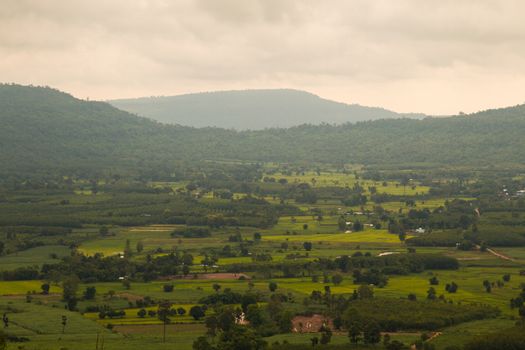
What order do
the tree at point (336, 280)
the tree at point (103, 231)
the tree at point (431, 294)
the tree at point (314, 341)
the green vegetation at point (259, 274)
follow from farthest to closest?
1. the tree at point (103, 231)
2. the tree at point (336, 280)
3. the tree at point (431, 294)
4. the green vegetation at point (259, 274)
5. the tree at point (314, 341)

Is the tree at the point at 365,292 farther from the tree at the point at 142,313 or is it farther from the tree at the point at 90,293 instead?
the tree at the point at 90,293

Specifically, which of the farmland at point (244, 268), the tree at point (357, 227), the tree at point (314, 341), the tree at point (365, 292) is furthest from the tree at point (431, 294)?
the tree at point (357, 227)

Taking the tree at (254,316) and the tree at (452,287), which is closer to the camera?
the tree at (254,316)

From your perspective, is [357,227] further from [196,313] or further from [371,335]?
[371,335]

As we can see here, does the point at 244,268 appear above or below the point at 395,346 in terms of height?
above

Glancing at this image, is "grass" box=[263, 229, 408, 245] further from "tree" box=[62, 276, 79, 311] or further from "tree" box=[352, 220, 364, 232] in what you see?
"tree" box=[62, 276, 79, 311]

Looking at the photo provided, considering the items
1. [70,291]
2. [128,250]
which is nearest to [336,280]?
[70,291]

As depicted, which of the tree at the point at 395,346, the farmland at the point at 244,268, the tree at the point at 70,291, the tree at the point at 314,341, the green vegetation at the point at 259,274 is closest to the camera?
the tree at the point at 395,346

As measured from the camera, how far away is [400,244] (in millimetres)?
137750

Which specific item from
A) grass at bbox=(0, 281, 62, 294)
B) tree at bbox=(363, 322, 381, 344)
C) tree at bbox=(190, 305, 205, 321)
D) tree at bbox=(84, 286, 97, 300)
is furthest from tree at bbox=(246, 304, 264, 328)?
grass at bbox=(0, 281, 62, 294)

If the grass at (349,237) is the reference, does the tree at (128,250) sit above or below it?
below

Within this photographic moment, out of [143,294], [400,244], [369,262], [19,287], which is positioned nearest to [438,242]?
[400,244]

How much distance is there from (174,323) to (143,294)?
1439cm

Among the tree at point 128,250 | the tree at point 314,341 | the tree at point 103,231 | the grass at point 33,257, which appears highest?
the tree at point 103,231
